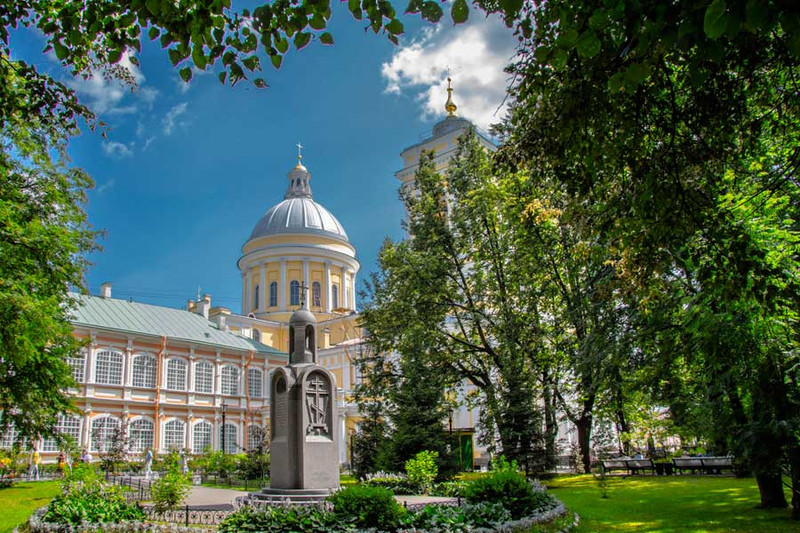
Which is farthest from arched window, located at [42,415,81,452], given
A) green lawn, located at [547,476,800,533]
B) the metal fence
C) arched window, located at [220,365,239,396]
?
green lawn, located at [547,476,800,533]

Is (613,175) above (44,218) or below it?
below

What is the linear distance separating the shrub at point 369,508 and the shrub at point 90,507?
3.96 m

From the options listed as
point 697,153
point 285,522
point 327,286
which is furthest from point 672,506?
point 327,286

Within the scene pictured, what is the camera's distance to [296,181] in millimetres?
72500

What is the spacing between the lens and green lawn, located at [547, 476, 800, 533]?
10789 millimetres

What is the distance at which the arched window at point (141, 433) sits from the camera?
4038cm

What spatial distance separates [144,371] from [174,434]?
16.0 feet

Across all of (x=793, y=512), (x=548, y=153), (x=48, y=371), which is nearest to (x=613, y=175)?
(x=548, y=153)

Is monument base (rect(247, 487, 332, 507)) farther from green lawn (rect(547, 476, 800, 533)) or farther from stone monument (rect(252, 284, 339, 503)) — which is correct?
green lawn (rect(547, 476, 800, 533))

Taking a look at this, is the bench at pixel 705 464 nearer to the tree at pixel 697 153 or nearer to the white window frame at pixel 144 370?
the tree at pixel 697 153

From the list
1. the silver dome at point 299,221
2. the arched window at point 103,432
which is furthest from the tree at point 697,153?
the silver dome at point 299,221

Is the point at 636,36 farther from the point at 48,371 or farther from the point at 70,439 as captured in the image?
the point at 70,439

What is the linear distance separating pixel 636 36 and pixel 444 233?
816 inches

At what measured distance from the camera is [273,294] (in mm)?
62344
